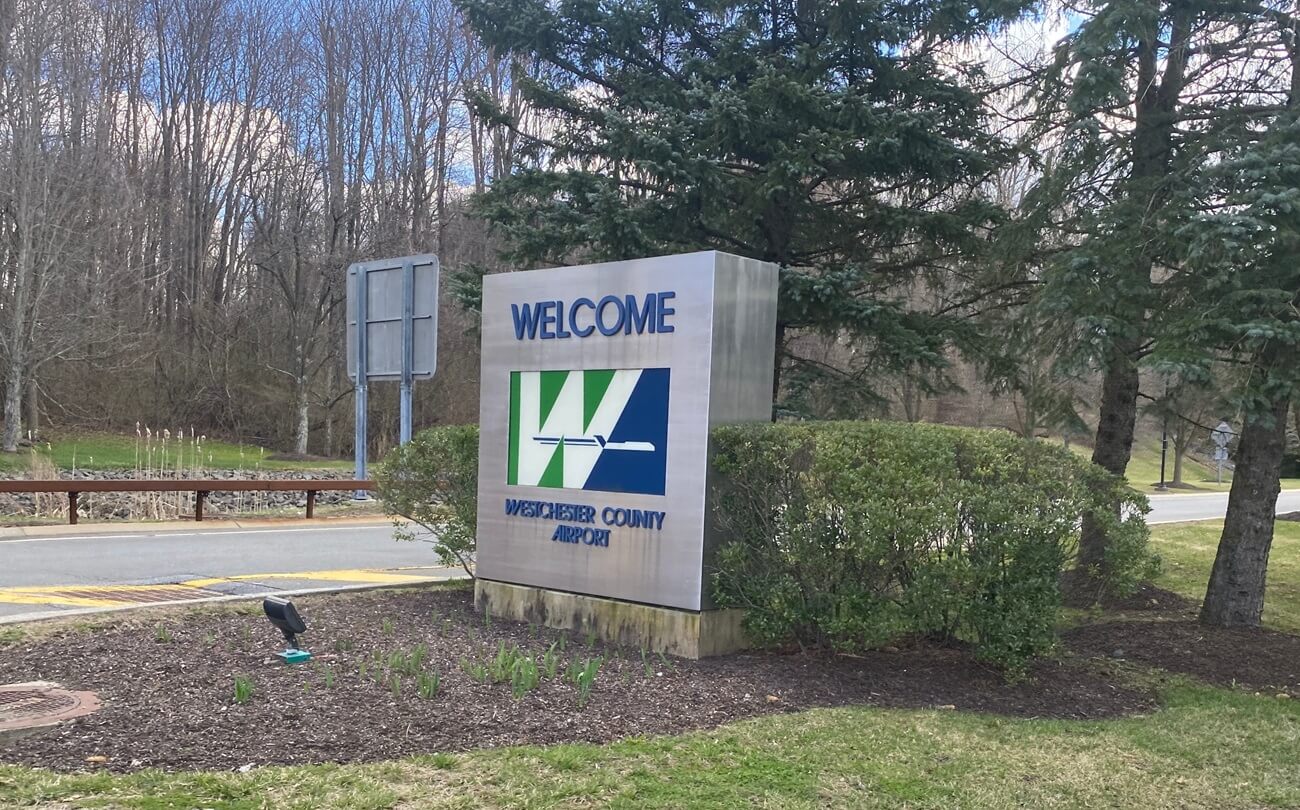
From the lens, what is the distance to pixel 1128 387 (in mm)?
10758

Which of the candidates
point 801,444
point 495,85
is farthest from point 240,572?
point 495,85

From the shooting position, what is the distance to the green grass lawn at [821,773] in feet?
13.6

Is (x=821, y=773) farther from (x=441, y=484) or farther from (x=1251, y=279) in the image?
(x=441, y=484)

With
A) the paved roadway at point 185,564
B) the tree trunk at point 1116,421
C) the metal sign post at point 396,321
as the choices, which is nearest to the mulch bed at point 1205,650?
the tree trunk at point 1116,421

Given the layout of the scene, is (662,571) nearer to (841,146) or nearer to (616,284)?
(616,284)

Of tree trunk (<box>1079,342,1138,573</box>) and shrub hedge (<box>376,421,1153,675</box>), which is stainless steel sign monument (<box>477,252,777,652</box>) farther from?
tree trunk (<box>1079,342,1138,573</box>)

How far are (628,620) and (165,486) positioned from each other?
1092 cm

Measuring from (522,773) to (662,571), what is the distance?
8.95ft

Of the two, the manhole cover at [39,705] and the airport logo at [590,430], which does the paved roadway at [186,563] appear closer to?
the manhole cover at [39,705]

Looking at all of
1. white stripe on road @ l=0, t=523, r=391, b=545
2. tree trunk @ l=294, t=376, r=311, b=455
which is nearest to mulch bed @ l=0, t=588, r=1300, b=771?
white stripe on road @ l=0, t=523, r=391, b=545

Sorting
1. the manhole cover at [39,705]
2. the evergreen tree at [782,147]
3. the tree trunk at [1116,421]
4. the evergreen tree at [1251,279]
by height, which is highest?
the evergreen tree at [782,147]

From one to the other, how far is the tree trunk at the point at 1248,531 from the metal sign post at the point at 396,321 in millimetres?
9235

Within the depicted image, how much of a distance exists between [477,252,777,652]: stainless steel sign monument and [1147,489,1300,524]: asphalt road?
55.4ft

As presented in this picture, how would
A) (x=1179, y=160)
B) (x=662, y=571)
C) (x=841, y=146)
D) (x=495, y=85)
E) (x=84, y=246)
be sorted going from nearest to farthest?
(x=662, y=571), (x=1179, y=160), (x=841, y=146), (x=84, y=246), (x=495, y=85)
